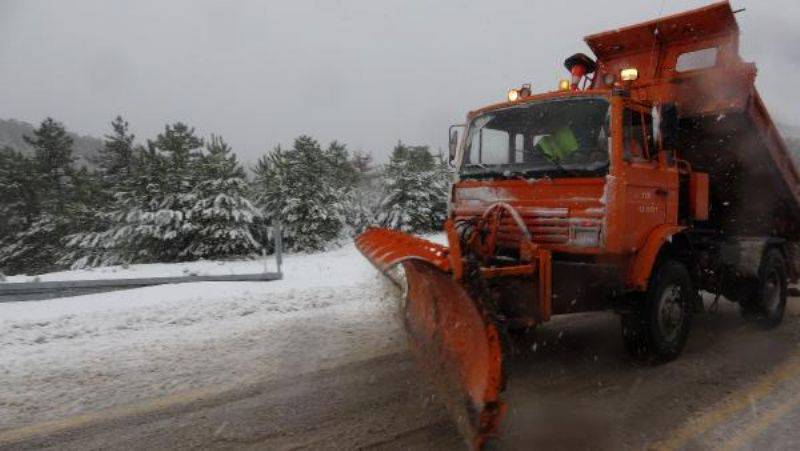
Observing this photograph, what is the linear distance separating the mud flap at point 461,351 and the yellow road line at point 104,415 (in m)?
1.77

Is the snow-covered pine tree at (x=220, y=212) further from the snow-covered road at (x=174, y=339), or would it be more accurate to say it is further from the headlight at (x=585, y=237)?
the headlight at (x=585, y=237)

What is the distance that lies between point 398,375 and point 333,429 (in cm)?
113

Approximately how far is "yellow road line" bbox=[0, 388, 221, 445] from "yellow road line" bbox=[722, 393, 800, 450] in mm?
3571

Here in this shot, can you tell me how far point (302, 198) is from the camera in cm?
1781

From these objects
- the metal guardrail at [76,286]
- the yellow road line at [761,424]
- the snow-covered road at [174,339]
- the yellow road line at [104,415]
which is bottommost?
the yellow road line at [761,424]

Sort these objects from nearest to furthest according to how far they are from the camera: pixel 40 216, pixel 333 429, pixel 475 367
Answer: pixel 475 367 < pixel 333 429 < pixel 40 216

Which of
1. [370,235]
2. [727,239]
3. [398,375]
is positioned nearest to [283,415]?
[398,375]

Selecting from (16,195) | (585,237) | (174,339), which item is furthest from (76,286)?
(16,195)

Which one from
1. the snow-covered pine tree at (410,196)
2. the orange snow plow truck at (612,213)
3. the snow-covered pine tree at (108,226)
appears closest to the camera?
the orange snow plow truck at (612,213)

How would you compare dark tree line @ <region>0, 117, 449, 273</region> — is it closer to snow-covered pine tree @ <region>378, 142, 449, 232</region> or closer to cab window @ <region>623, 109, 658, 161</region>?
snow-covered pine tree @ <region>378, 142, 449, 232</region>

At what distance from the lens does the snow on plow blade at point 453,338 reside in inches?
115

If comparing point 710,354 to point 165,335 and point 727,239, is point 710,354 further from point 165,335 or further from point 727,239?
point 165,335

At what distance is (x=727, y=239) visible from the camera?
250 inches

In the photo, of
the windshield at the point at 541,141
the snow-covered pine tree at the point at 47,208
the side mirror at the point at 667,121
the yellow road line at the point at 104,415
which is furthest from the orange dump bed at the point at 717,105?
the snow-covered pine tree at the point at 47,208
